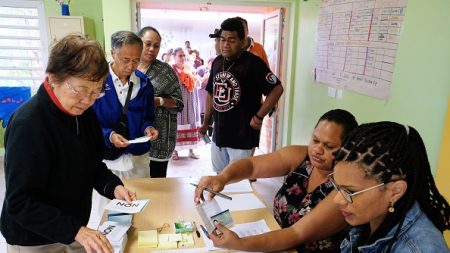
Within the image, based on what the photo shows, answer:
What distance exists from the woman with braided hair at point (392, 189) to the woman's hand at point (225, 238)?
1.24ft

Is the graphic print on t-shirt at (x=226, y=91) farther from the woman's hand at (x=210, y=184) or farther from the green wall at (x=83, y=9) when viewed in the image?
the green wall at (x=83, y=9)

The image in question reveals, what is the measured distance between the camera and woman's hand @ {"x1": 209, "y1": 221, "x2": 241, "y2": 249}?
3.60ft

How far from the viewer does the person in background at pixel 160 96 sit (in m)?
2.25

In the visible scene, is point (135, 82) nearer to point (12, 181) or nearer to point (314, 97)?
point (12, 181)

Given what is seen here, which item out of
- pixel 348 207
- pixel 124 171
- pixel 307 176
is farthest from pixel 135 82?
pixel 348 207

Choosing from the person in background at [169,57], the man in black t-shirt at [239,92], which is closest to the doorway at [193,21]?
the person in background at [169,57]

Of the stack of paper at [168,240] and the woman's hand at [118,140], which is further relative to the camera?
the woman's hand at [118,140]

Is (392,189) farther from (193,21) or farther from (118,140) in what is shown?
(193,21)

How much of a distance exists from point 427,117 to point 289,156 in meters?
0.73

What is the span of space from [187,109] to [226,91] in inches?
67.9

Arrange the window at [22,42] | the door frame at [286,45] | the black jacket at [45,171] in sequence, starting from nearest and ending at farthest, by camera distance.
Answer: the black jacket at [45,171] < the door frame at [286,45] < the window at [22,42]

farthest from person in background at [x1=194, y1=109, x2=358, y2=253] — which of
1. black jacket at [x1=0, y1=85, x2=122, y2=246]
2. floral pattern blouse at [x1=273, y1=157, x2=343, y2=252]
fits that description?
black jacket at [x1=0, y1=85, x2=122, y2=246]

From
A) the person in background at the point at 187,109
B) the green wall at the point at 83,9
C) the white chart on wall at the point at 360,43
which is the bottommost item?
the person in background at the point at 187,109

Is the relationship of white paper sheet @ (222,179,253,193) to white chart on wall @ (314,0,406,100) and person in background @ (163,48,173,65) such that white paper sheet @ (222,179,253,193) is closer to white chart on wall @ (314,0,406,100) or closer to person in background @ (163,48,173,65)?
white chart on wall @ (314,0,406,100)
